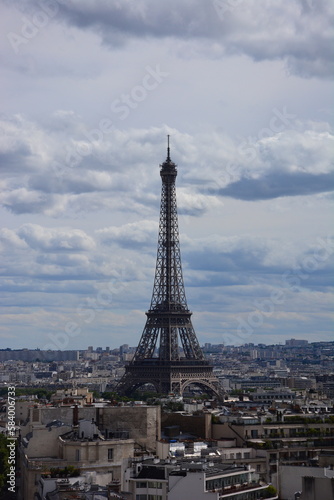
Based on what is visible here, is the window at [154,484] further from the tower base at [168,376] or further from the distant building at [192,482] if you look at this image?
the tower base at [168,376]

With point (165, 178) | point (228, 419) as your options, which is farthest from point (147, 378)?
point (228, 419)

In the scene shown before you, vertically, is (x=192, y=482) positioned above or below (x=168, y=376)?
below

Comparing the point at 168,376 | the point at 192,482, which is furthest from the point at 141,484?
the point at 168,376

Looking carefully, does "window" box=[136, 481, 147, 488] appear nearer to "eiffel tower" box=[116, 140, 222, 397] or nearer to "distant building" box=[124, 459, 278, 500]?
"distant building" box=[124, 459, 278, 500]

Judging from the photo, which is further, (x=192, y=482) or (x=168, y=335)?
(x=168, y=335)

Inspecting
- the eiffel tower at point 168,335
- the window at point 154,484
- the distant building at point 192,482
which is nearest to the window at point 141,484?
the distant building at point 192,482

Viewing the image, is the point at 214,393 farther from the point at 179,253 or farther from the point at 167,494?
the point at 167,494

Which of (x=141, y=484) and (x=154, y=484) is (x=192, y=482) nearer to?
(x=154, y=484)

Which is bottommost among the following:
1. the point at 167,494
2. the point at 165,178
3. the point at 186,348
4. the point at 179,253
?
the point at 167,494
